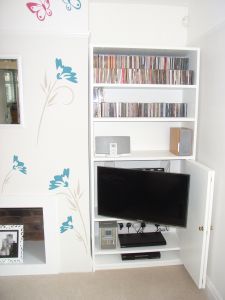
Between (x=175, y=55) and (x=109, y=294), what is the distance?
2.36 m

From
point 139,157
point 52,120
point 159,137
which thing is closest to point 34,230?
point 52,120

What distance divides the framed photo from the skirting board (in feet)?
5.89

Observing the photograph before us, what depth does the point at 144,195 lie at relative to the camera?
2.24 m

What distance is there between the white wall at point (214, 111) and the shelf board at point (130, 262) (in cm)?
43

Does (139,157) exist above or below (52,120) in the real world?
below

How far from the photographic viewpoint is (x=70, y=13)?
6.86 feet

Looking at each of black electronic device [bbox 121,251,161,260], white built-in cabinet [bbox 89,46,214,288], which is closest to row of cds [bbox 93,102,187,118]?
white built-in cabinet [bbox 89,46,214,288]

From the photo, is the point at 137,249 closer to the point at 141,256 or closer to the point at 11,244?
the point at 141,256

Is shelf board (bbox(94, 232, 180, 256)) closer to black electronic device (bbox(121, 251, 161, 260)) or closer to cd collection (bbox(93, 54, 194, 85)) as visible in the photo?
black electronic device (bbox(121, 251, 161, 260))

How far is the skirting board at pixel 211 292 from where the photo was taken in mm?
2036

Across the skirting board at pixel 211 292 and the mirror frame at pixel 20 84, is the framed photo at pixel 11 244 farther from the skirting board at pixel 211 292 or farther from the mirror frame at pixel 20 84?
the skirting board at pixel 211 292

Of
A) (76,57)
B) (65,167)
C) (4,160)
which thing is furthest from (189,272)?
(76,57)

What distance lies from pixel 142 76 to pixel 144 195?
1.10 m

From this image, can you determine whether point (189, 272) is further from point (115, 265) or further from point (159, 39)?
point (159, 39)
